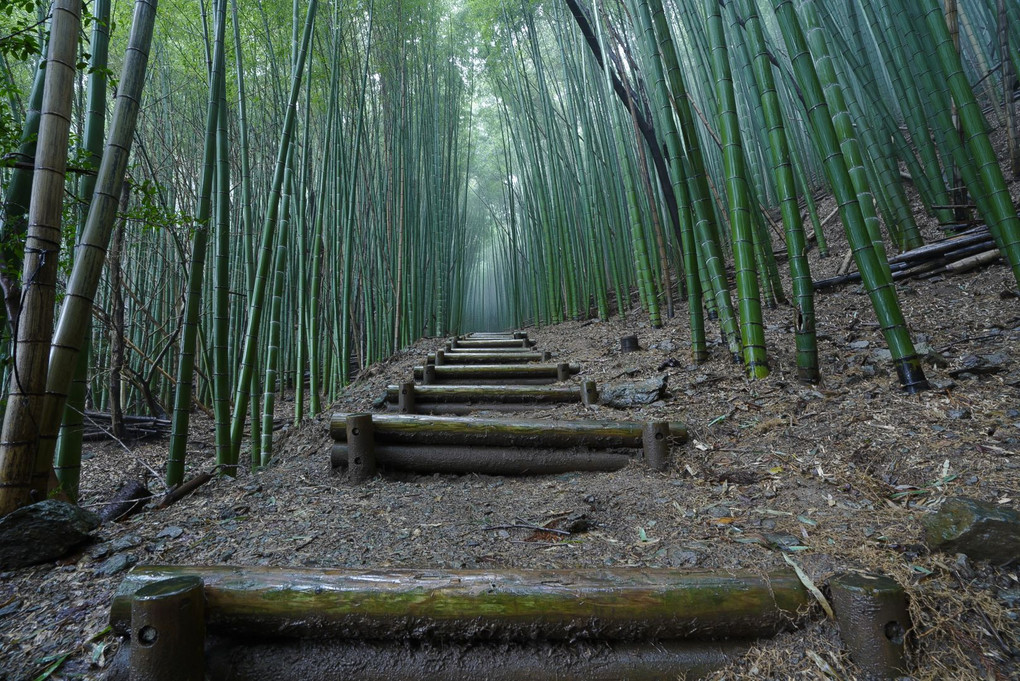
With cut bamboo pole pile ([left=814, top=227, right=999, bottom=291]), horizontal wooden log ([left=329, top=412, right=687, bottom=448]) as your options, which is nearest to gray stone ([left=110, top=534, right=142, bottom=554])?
horizontal wooden log ([left=329, top=412, right=687, bottom=448])

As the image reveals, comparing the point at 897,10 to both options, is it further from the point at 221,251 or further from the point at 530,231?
the point at 530,231

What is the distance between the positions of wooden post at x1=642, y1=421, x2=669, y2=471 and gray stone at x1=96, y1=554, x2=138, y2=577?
1.37m

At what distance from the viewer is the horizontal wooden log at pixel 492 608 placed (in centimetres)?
79

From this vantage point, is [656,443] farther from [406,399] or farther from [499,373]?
[499,373]

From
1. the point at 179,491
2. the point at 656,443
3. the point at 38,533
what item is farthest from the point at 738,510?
the point at 179,491

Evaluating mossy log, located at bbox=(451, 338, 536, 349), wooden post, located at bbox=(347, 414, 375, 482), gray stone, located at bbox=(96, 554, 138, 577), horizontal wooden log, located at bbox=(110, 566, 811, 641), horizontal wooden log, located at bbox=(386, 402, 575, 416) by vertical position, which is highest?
mossy log, located at bbox=(451, 338, 536, 349)

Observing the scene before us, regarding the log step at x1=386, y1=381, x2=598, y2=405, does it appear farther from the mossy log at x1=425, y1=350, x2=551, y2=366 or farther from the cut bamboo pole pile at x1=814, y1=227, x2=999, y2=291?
the cut bamboo pole pile at x1=814, y1=227, x2=999, y2=291

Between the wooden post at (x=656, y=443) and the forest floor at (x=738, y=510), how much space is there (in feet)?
0.14

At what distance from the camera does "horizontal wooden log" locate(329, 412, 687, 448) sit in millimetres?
1643

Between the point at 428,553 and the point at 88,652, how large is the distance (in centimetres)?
60

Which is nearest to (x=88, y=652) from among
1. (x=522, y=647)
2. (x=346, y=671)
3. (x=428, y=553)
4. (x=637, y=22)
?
(x=346, y=671)

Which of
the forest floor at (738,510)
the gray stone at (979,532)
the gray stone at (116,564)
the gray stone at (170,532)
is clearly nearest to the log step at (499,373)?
the forest floor at (738,510)

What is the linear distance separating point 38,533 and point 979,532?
6.08ft

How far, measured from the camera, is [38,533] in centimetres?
106
